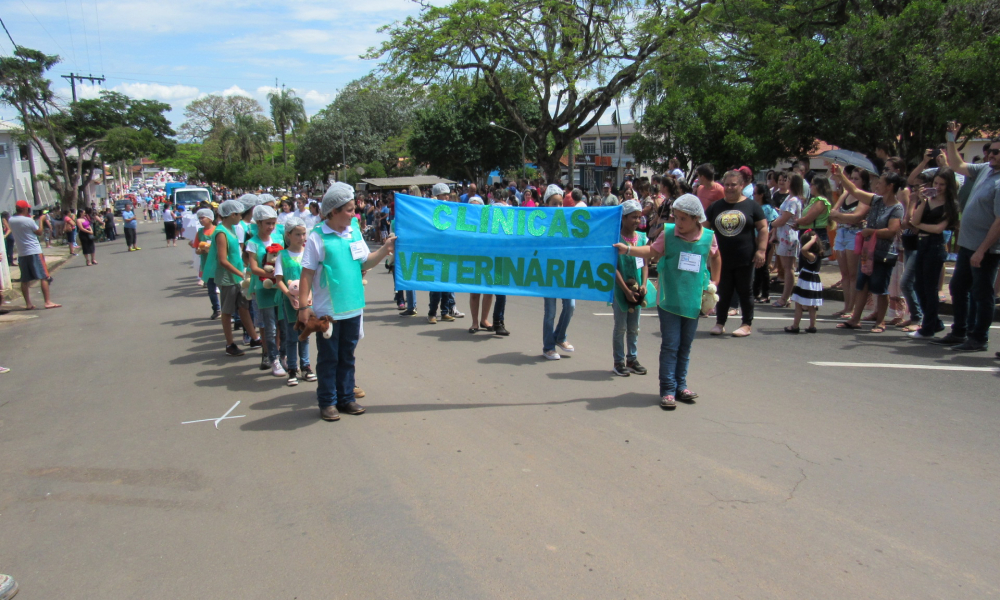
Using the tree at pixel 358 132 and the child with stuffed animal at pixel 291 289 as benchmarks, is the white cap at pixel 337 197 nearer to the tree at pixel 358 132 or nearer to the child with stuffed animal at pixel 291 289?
the child with stuffed animal at pixel 291 289

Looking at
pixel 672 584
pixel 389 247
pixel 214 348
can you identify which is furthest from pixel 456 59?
pixel 672 584

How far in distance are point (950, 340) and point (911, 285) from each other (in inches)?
38.9

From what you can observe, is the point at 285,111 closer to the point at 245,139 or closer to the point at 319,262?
the point at 245,139

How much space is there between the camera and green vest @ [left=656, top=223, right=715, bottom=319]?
5.41 m

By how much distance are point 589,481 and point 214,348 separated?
5.98 meters

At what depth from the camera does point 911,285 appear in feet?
26.5

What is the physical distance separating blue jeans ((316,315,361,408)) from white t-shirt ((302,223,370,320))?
11 cm

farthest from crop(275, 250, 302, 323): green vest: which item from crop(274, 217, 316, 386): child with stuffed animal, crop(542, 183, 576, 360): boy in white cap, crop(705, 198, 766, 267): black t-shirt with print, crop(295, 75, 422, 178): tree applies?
crop(295, 75, 422, 178): tree

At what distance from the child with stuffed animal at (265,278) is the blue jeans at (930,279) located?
7.26 meters

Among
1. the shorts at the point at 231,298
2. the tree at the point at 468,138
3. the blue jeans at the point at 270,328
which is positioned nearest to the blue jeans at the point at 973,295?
the blue jeans at the point at 270,328

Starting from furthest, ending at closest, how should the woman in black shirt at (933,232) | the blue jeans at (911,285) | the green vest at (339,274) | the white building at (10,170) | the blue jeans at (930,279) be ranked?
the white building at (10,170), the blue jeans at (911,285), the blue jeans at (930,279), the woman in black shirt at (933,232), the green vest at (339,274)

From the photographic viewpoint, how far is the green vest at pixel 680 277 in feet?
17.7

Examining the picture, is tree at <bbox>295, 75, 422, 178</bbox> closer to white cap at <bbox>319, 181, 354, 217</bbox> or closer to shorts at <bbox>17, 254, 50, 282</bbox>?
shorts at <bbox>17, 254, 50, 282</bbox>

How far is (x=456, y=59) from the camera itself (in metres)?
24.7
